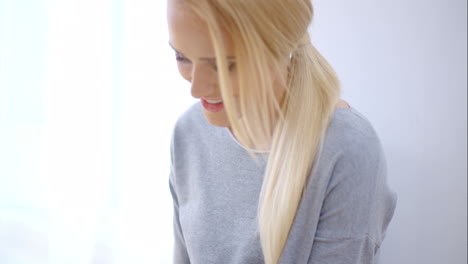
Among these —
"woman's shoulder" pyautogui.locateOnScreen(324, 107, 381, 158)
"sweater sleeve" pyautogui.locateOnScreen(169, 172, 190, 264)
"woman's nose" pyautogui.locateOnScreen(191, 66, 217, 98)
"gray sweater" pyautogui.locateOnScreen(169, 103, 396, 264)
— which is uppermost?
"woman's nose" pyautogui.locateOnScreen(191, 66, 217, 98)

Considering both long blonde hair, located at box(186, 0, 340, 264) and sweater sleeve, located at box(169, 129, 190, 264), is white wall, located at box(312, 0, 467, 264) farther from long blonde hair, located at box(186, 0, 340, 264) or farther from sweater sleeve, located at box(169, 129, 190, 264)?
sweater sleeve, located at box(169, 129, 190, 264)

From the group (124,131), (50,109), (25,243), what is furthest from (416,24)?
(25,243)

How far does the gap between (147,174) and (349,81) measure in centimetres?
49

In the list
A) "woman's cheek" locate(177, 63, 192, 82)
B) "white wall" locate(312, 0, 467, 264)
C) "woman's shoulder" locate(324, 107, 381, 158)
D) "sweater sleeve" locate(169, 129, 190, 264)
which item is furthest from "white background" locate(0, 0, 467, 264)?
"woman's cheek" locate(177, 63, 192, 82)

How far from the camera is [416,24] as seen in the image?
0.82 meters

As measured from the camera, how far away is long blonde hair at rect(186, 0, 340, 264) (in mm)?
525

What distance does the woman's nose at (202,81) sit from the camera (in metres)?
0.56

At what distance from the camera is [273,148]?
2.17 ft

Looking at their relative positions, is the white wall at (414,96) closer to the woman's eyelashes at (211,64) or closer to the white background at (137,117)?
the white background at (137,117)

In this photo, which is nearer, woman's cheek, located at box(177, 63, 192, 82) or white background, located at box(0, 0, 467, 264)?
woman's cheek, located at box(177, 63, 192, 82)

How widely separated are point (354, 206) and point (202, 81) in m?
0.27

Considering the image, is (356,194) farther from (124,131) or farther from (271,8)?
(124,131)

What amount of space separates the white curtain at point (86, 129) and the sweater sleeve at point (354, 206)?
458 millimetres

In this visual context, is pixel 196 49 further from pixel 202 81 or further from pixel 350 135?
pixel 350 135
